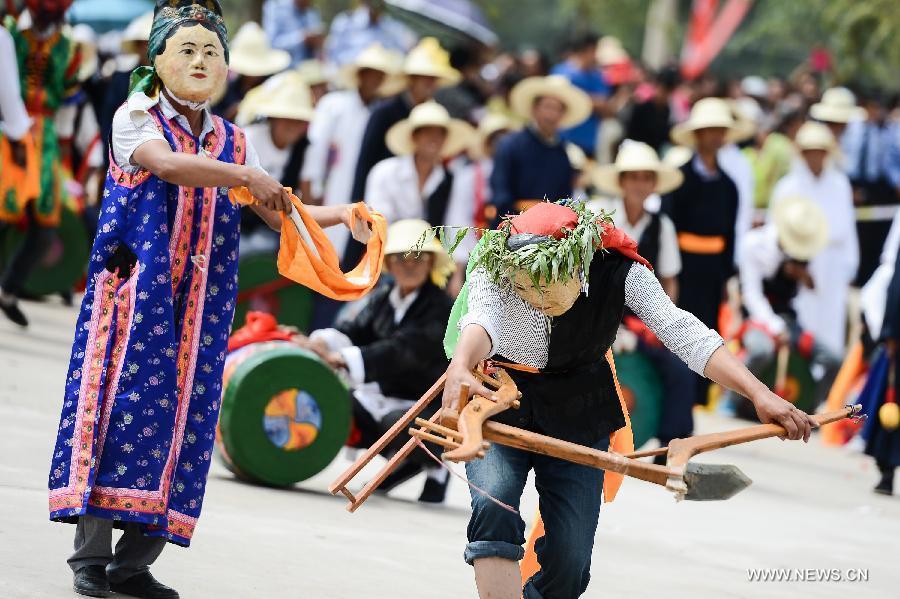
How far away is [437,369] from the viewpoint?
8.66 meters

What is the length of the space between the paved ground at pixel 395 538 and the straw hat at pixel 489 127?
152 inches

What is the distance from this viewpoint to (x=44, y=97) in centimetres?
1123

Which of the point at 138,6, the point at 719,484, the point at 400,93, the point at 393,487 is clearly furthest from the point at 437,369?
the point at 138,6

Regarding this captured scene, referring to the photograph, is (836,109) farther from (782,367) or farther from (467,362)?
(467,362)

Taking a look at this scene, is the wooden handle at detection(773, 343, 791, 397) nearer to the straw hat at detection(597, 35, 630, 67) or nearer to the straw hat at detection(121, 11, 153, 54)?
the straw hat at detection(121, 11, 153, 54)

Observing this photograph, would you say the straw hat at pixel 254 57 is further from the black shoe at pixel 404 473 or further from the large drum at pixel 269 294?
the black shoe at pixel 404 473

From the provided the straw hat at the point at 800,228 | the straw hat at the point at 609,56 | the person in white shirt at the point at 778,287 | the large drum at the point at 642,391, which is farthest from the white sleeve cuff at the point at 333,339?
the straw hat at the point at 609,56

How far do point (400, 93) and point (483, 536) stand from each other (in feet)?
27.5

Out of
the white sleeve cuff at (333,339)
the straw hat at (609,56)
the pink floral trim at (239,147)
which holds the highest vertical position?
the straw hat at (609,56)

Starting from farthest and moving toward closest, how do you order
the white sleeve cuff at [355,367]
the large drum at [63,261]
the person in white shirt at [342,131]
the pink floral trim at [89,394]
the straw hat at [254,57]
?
1. the straw hat at [254,57]
2. the large drum at [63,261]
3. the person in white shirt at [342,131]
4. the white sleeve cuff at [355,367]
5. the pink floral trim at [89,394]

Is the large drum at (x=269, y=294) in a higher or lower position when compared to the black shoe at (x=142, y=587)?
higher

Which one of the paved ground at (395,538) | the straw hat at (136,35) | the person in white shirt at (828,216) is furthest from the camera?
the person in white shirt at (828,216)

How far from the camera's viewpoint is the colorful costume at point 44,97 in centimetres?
1100

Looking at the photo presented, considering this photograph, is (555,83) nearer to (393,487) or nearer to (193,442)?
(393,487)
